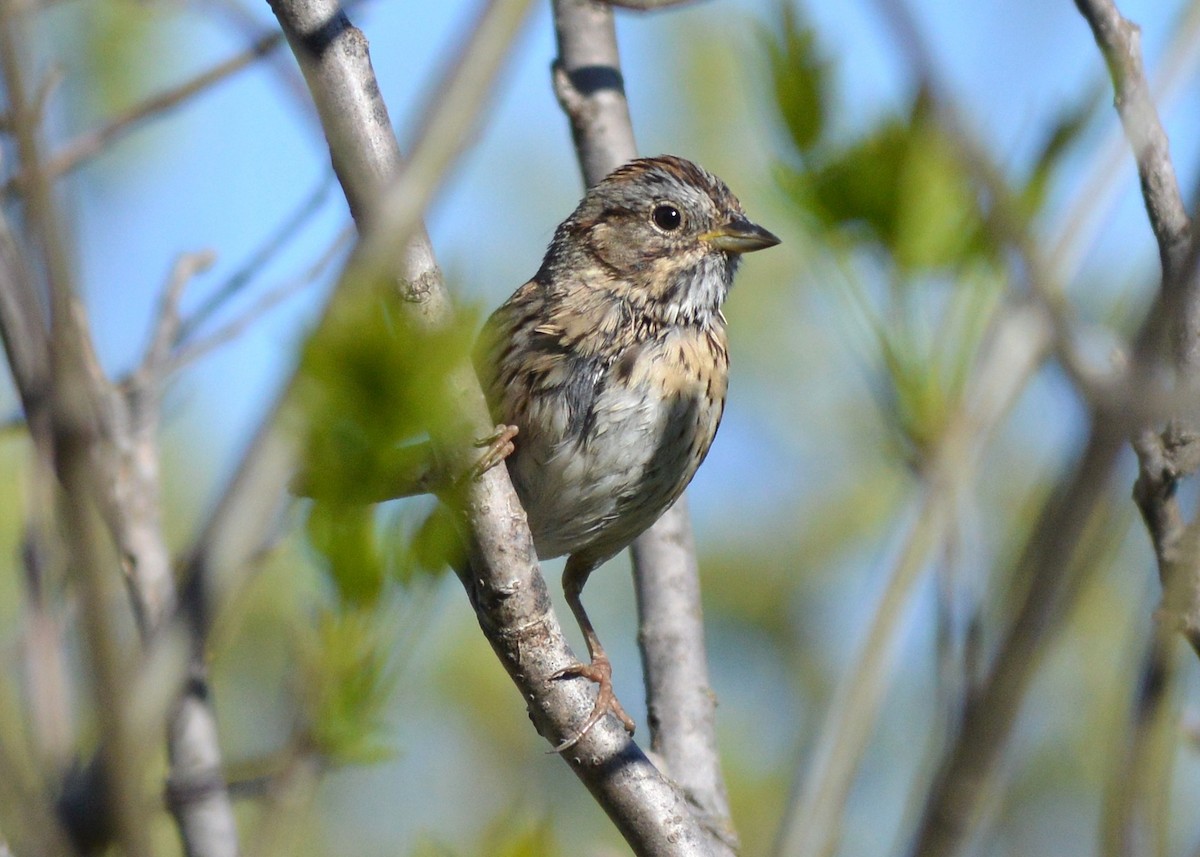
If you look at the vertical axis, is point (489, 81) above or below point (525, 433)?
above

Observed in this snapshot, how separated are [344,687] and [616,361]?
2641mm

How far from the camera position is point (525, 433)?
171 inches

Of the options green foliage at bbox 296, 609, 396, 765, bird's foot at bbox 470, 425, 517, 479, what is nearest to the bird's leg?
bird's foot at bbox 470, 425, 517, 479

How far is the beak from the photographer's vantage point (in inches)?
191

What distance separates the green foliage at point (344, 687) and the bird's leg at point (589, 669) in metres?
1.09

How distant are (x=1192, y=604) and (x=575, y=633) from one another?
6814 mm

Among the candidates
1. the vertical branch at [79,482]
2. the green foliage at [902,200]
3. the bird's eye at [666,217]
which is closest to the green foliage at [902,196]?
the green foliage at [902,200]

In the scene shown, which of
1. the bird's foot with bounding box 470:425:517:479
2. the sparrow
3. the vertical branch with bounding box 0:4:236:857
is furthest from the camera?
the sparrow

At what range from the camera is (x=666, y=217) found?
4.94 m

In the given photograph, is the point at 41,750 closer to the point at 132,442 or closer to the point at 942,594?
the point at 132,442

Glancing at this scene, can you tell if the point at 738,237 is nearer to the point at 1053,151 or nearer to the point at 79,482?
the point at 1053,151

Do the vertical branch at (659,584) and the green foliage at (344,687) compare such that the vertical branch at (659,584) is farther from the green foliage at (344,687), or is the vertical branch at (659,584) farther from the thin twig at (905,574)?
the thin twig at (905,574)

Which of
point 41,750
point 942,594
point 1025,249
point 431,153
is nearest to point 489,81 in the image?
point 431,153

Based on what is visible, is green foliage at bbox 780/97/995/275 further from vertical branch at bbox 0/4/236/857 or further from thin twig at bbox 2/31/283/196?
thin twig at bbox 2/31/283/196
